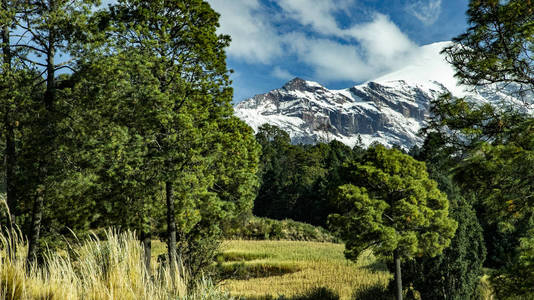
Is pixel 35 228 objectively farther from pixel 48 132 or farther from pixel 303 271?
pixel 303 271

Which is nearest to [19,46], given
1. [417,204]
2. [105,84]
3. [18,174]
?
[105,84]

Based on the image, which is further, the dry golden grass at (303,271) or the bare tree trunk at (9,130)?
the dry golden grass at (303,271)

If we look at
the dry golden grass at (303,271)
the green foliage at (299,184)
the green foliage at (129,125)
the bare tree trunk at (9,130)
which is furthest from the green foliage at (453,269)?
the green foliage at (299,184)

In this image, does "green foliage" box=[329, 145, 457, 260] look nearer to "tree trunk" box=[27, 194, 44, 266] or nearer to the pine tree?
the pine tree

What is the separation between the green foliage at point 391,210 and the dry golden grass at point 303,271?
307 centimetres

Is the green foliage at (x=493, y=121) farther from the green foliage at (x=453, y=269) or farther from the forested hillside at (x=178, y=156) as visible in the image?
the green foliage at (x=453, y=269)

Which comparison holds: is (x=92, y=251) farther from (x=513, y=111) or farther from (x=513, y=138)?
(x=513, y=111)

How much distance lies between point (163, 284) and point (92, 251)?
687 mm

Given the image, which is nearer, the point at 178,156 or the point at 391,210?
the point at 178,156

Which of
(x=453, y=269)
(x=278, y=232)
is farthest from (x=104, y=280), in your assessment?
(x=278, y=232)

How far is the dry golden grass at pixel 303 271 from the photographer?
18.2 meters

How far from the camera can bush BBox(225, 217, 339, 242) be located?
127 feet

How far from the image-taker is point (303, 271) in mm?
23609

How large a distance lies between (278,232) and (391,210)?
1028 inches
